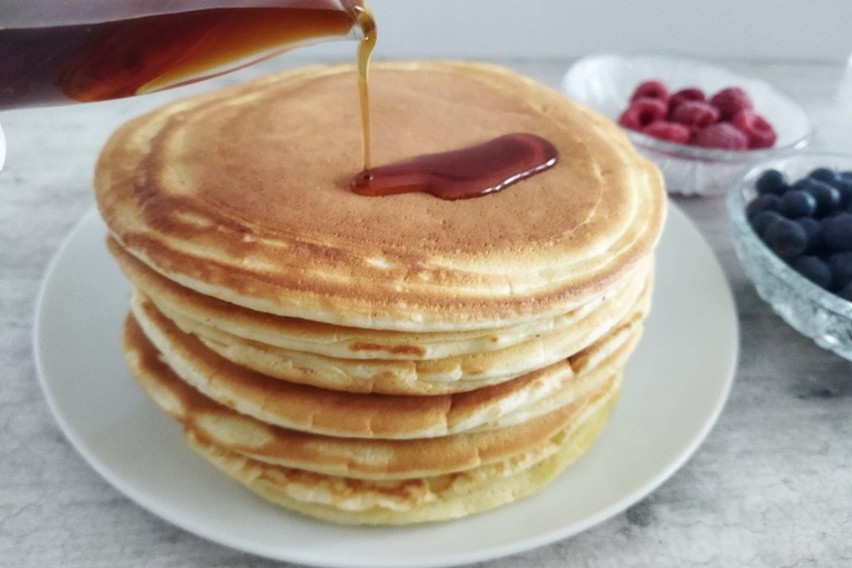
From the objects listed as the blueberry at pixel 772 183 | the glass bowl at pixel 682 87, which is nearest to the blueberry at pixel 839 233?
the blueberry at pixel 772 183

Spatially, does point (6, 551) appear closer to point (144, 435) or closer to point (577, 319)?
point (144, 435)

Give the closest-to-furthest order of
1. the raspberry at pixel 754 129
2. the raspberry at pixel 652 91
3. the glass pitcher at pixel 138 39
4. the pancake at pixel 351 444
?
the glass pitcher at pixel 138 39 → the pancake at pixel 351 444 → the raspberry at pixel 754 129 → the raspberry at pixel 652 91

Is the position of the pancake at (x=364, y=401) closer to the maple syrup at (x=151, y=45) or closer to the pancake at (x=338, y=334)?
the pancake at (x=338, y=334)

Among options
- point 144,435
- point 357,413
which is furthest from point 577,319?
point 144,435

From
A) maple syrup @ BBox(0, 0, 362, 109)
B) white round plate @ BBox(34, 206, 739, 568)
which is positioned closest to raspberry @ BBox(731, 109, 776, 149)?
white round plate @ BBox(34, 206, 739, 568)

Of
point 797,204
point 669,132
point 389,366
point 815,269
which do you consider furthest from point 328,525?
point 669,132

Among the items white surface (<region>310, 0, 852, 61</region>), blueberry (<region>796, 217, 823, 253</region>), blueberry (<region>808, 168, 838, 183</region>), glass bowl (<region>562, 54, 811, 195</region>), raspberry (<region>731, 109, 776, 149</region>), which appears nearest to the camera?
blueberry (<region>796, 217, 823, 253</region>)

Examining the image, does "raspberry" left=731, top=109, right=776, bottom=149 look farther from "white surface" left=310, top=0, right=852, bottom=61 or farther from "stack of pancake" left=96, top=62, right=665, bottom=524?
"stack of pancake" left=96, top=62, right=665, bottom=524
